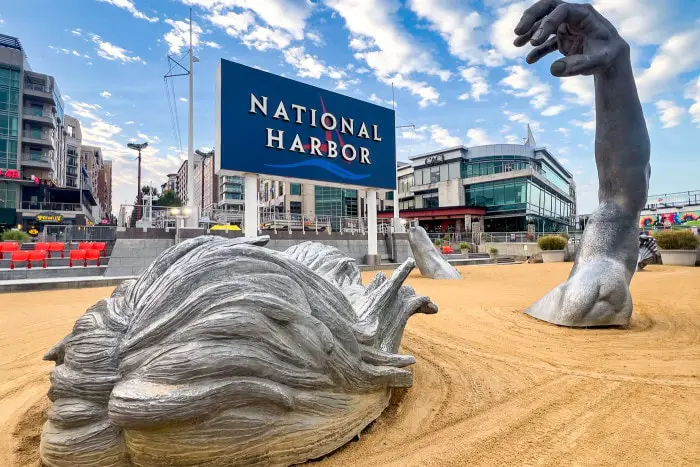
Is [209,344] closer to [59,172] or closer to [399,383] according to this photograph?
[399,383]

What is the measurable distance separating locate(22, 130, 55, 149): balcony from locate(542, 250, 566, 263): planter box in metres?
47.9

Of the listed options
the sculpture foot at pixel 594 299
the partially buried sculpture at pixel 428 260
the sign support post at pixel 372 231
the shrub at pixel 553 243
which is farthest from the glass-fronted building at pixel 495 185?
the sculpture foot at pixel 594 299

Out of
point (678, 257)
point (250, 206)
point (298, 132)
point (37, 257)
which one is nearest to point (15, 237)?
point (37, 257)

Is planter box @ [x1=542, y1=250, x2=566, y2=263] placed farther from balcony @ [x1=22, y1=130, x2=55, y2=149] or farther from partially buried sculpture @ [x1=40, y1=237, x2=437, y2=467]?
balcony @ [x1=22, y1=130, x2=55, y2=149]

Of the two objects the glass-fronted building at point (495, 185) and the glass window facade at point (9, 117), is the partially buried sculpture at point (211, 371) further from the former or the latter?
the glass window facade at point (9, 117)

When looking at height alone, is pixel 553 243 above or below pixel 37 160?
below

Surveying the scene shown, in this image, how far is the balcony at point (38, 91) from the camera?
37844 mm

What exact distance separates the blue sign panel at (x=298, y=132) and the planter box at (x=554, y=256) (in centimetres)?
868

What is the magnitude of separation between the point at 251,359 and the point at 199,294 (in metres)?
0.42

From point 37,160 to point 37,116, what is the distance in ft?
15.3

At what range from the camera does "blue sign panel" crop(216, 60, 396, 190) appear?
11812mm

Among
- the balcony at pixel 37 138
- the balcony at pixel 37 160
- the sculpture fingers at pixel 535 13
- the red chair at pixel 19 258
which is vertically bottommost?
the red chair at pixel 19 258

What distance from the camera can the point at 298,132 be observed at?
1334 centimetres

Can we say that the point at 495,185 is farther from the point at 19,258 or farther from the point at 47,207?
the point at 47,207
